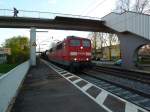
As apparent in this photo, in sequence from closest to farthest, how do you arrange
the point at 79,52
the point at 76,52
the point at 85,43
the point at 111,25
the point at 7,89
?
1. the point at 7,89
2. the point at 76,52
3. the point at 79,52
4. the point at 85,43
5. the point at 111,25

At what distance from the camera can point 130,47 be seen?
34.3 meters

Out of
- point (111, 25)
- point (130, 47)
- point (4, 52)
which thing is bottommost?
point (4, 52)

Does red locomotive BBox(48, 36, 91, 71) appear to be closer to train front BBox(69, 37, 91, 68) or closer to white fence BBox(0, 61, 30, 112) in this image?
train front BBox(69, 37, 91, 68)

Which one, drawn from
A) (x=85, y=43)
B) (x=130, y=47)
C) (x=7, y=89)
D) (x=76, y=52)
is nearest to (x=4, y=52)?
(x=130, y=47)

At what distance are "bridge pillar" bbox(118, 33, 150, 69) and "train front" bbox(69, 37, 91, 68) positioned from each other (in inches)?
340

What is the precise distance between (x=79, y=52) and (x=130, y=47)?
11.7 meters

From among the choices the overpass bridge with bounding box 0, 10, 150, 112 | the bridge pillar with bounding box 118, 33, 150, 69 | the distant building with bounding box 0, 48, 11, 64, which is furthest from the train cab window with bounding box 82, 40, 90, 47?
the distant building with bounding box 0, 48, 11, 64

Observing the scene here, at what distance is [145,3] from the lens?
169 feet

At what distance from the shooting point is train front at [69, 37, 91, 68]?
24.4 metres

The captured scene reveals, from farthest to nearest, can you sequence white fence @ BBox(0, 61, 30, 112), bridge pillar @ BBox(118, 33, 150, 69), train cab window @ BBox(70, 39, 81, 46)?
bridge pillar @ BBox(118, 33, 150, 69) → train cab window @ BBox(70, 39, 81, 46) → white fence @ BBox(0, 61, 30, 112)

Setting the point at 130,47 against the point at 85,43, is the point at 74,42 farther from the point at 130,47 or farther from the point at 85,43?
the point at 130,47

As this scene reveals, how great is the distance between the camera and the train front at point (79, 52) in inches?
959

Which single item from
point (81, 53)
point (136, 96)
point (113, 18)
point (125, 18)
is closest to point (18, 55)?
point (113, 18)

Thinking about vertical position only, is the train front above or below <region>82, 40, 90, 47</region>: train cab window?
below
